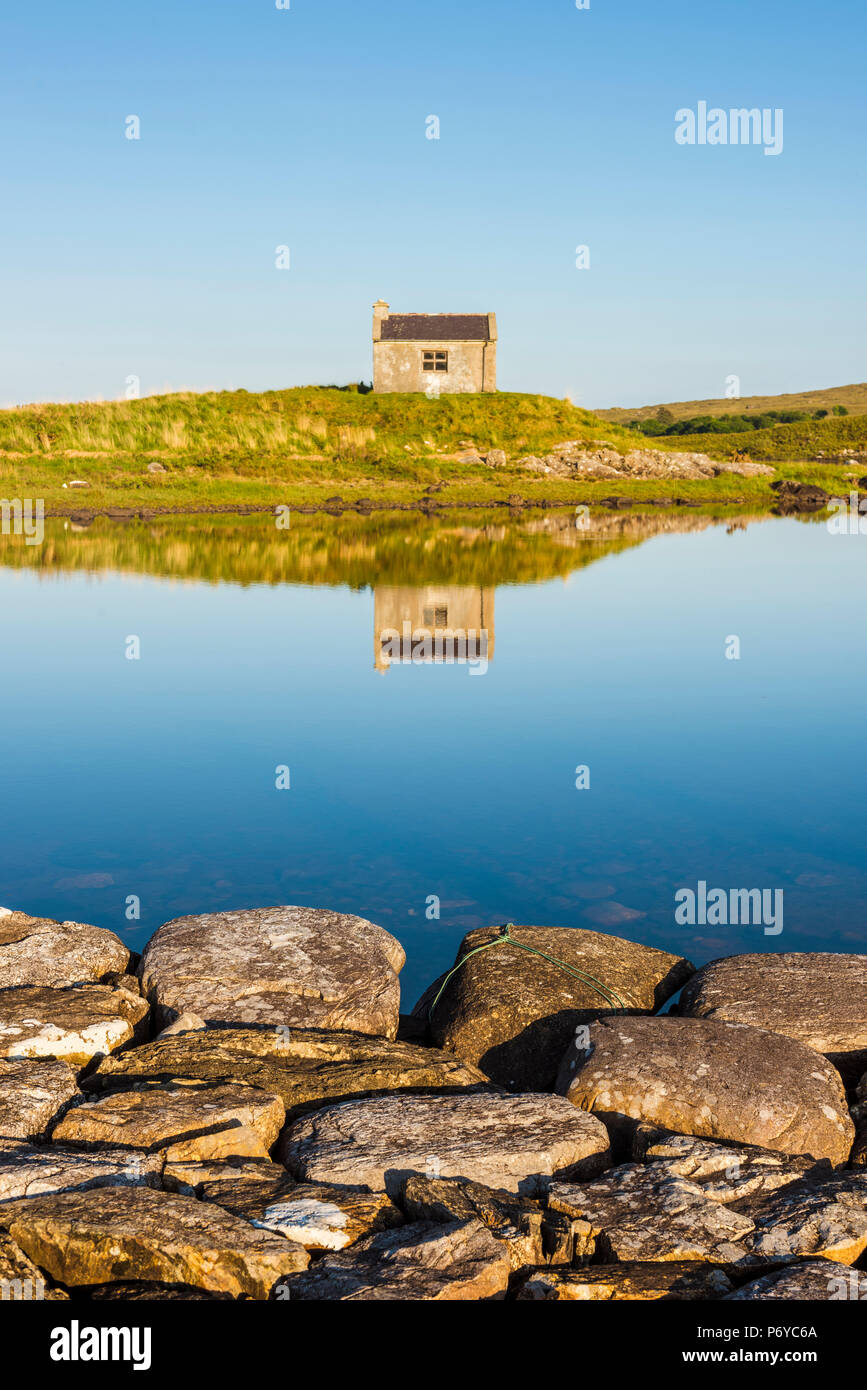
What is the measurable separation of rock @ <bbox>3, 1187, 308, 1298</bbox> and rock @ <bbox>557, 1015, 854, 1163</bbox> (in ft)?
8.02

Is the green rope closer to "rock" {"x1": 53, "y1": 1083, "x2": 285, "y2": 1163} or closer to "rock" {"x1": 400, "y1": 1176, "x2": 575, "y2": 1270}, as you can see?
"rock" {"x1": 53, "y1": 1083, "x2": 285, "y2": 1163}

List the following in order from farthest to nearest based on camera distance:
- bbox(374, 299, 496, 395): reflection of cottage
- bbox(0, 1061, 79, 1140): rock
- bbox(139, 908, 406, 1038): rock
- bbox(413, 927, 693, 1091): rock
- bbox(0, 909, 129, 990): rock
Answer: bbox(374, 299, 496, 395): reflection of cottage → bbox(0, 909, 129, 990): rock → bbox(413, 927, 693, 1091): rock → bbox(139, 908, 406, 1038): rock → bbox(0, 1061, 79, 1140): rock

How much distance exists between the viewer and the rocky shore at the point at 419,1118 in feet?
16.4

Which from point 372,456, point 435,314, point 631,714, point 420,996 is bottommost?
point 420,996

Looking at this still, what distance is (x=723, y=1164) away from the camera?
6.16 metres

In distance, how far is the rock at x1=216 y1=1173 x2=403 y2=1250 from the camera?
5.21 metres

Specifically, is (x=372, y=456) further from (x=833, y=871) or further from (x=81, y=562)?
(x=833, y=871)

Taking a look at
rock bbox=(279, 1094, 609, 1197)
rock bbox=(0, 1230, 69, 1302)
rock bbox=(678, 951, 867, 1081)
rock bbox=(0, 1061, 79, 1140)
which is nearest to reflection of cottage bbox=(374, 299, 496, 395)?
rock bbox=(678, 951, 867, 1081)

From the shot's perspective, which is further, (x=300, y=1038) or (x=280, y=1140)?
(x=300, y=1038)

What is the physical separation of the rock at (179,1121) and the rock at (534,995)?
6.95ft

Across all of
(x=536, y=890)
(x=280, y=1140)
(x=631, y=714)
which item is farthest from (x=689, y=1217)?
(x=631, y=714)

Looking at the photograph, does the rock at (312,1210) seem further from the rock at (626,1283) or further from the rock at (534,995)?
the rock at (534,995)
